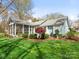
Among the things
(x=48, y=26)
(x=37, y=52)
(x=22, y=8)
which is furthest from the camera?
(x=22, y=8)

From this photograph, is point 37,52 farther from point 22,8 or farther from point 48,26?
point 22,8

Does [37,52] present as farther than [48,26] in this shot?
No

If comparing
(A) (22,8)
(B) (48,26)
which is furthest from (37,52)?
(A) (22,8)

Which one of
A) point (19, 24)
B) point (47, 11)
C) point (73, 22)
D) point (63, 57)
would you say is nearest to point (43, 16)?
point (47, 11)

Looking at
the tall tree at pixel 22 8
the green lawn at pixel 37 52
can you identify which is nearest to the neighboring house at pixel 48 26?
the tall tree at pixel 22 8

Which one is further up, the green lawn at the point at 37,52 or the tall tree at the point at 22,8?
the tall tree at the point at 22,8

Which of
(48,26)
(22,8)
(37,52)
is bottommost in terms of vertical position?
(37,52)

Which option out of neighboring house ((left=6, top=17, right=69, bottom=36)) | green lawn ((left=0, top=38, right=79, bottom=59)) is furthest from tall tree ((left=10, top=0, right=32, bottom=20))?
green lawn ((left=0, top=38, right=79, bottom=59))

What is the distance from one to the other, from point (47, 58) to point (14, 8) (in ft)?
117

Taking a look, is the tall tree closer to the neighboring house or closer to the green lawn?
the neighboring house

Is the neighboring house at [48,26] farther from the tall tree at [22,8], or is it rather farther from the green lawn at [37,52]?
the green lawn at [37,52]

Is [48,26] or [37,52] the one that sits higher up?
[48,26]

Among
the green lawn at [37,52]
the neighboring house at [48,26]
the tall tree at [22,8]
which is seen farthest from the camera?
the tall tree at [22,8]

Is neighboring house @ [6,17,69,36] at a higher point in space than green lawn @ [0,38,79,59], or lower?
higher
